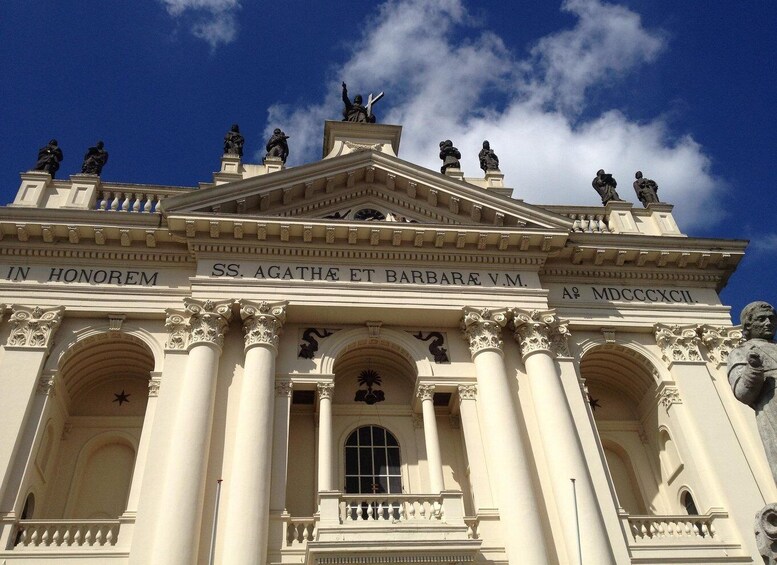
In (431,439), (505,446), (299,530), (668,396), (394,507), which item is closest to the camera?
(394,507)

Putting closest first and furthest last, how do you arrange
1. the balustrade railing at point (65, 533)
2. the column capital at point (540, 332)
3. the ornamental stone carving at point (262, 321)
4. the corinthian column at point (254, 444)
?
the corinthian column at point (254, 444) → the balustrade railing at point (65, 533) → the ornamental stone carving at point (262, 321) → the column capital at point (540, 332)

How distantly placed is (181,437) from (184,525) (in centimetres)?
205

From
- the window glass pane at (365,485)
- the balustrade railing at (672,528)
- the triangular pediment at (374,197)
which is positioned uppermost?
the triangular pediment at (374,197)

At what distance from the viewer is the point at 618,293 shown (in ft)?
69.2

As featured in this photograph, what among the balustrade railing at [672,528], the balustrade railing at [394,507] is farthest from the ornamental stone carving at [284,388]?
the balustrade railing at [672,528]

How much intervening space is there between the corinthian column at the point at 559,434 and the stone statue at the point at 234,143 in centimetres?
1044

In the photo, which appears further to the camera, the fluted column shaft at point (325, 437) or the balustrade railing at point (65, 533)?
the fluted column shaft at point (325, 437)

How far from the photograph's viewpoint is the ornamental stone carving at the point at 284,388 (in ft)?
58.4

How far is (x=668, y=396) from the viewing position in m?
19.5

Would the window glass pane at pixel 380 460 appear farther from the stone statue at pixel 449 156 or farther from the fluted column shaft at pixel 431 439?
the stone statue at pixel 449 156

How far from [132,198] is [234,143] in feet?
12.4

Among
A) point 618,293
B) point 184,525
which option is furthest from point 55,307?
point 618,293

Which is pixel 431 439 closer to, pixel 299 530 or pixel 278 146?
pixel 299 530

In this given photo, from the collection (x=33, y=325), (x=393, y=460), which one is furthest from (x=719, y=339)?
(x=33, y=325)
